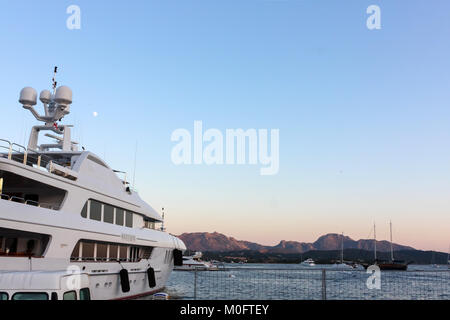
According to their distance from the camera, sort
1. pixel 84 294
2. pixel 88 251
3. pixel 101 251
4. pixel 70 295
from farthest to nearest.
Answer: pixel 101 251, pixel 88 251, pixel 84 294, pixel 70 295

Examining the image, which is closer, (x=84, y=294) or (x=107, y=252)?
(x=84, y=294)

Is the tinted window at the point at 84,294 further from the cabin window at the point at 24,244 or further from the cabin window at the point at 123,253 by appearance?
the cabin window at the point at 123,253

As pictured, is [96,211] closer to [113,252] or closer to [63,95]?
[113,252]

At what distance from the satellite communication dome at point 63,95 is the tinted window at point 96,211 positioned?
6267mm

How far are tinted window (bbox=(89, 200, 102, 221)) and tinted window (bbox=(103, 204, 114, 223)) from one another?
53 centimetres

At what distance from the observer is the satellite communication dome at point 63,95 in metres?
23.0

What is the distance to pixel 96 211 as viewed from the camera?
2103cm

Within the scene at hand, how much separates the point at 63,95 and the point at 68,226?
854cm

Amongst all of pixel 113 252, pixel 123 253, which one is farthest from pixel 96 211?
pixel 123 253

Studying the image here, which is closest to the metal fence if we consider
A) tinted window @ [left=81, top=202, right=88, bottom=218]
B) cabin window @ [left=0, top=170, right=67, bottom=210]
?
tinted window @ [left=81, top=202, right=88, bottom=218]

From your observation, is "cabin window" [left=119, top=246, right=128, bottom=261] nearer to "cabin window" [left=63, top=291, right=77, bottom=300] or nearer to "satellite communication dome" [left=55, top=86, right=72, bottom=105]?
"satellite communication dome" [left=55, top=86, right=72, bottom=105]
